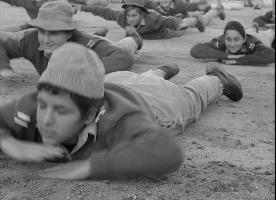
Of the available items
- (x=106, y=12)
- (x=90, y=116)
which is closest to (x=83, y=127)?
(x=90, y=116)

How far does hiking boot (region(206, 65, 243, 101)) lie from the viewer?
2.86 m

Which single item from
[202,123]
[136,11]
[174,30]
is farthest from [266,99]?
[174,30]

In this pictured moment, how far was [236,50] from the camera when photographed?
412 centimetres

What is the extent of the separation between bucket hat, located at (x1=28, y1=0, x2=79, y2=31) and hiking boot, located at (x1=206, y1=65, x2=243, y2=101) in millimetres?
695

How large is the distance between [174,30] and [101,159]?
3.94 meters

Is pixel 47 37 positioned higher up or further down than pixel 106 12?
higher up

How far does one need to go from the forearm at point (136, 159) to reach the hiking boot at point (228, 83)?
4.12ft

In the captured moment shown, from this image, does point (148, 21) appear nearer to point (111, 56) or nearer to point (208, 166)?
point (111, 56)

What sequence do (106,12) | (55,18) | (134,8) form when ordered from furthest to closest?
(106,12)
(134,8)
(55,18)

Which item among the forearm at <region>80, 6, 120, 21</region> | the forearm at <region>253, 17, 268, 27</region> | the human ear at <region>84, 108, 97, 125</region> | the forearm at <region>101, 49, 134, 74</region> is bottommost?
the forearm at <region>253, 17, 268, 27</region>

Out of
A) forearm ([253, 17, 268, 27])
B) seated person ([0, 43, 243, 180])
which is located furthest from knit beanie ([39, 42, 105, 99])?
forearm ([253, 17, 268, 27])

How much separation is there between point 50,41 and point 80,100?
1.24 metres

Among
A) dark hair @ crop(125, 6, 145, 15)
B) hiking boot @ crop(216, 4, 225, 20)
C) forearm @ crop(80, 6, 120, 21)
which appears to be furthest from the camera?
hiking boot @ crop(216, 4, 225, 20)

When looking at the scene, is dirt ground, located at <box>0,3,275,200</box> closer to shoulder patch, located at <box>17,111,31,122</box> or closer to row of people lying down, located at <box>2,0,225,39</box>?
shoulder patch, located at <box>17,111,31,122</box>
